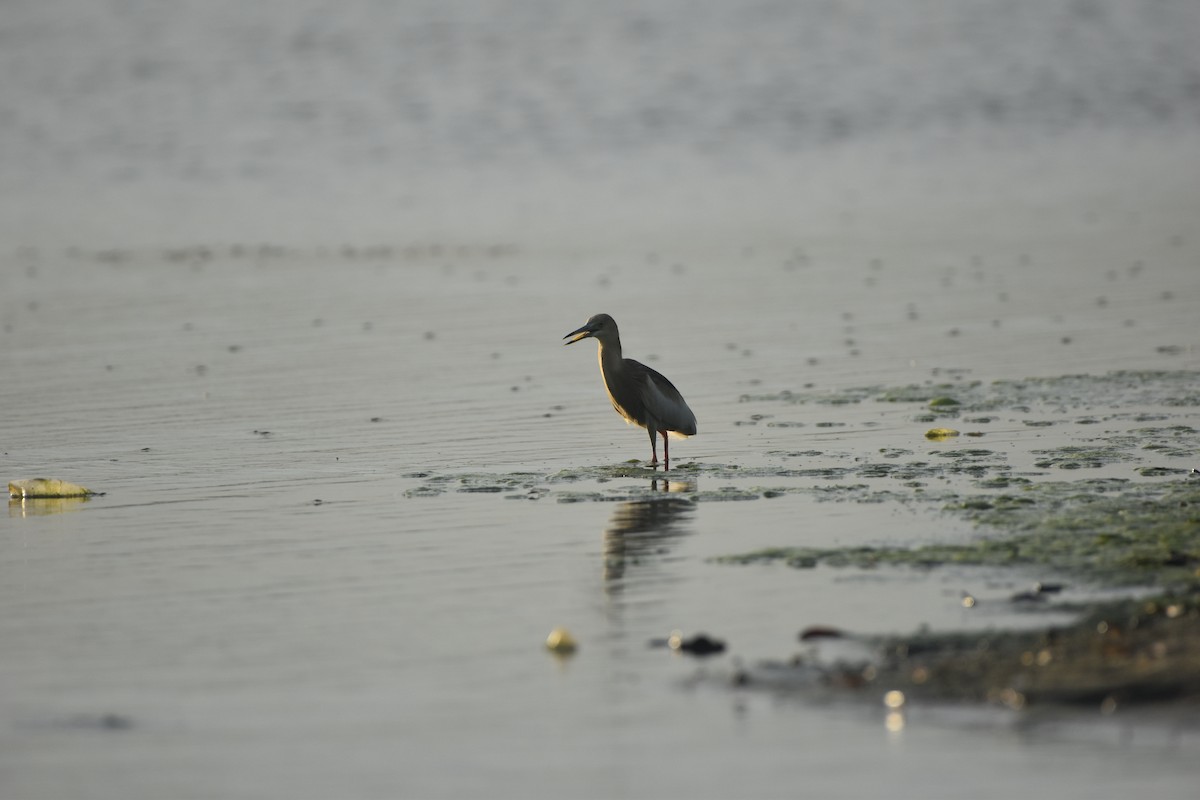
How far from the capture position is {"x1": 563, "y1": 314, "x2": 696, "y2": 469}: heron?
13977mm

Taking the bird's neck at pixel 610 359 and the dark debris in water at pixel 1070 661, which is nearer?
Result: the dark debris in water at pixel 1070 661

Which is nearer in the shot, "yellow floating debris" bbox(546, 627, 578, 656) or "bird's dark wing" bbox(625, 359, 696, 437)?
"yellow floating debris" bbox(546, 627, 578, 656)

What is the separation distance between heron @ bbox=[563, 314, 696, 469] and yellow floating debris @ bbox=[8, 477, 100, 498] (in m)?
3.80

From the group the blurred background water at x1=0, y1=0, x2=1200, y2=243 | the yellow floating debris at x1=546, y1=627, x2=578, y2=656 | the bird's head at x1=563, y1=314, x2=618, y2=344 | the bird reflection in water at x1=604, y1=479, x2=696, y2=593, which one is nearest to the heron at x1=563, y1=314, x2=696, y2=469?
the bird's head at x1=563, y1=314, x2=618, y2=344

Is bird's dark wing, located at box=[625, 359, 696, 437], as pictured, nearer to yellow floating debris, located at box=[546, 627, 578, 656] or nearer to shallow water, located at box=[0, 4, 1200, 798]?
shallow water, located at box=[0, 4, 1200, 798]

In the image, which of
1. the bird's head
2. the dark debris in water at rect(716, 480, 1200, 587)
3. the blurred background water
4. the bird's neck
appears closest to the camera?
the dark debris in water at rect(716, 480, 1200, 587)

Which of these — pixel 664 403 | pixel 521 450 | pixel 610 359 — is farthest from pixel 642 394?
pixel 521 450

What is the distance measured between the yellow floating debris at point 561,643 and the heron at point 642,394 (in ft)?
15.6

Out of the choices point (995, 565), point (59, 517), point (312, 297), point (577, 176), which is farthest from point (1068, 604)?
point (577, 176)

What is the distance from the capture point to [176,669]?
8.70 m

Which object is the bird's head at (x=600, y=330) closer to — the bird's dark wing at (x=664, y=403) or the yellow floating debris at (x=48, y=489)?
the bird's dark wing at (x=664, y=403)

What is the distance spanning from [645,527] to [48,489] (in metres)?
4.26

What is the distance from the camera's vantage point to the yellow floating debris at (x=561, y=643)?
8.88 metres

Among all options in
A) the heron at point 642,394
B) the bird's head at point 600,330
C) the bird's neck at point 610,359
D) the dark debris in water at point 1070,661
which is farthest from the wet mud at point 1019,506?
the bird's head at point 600,330
